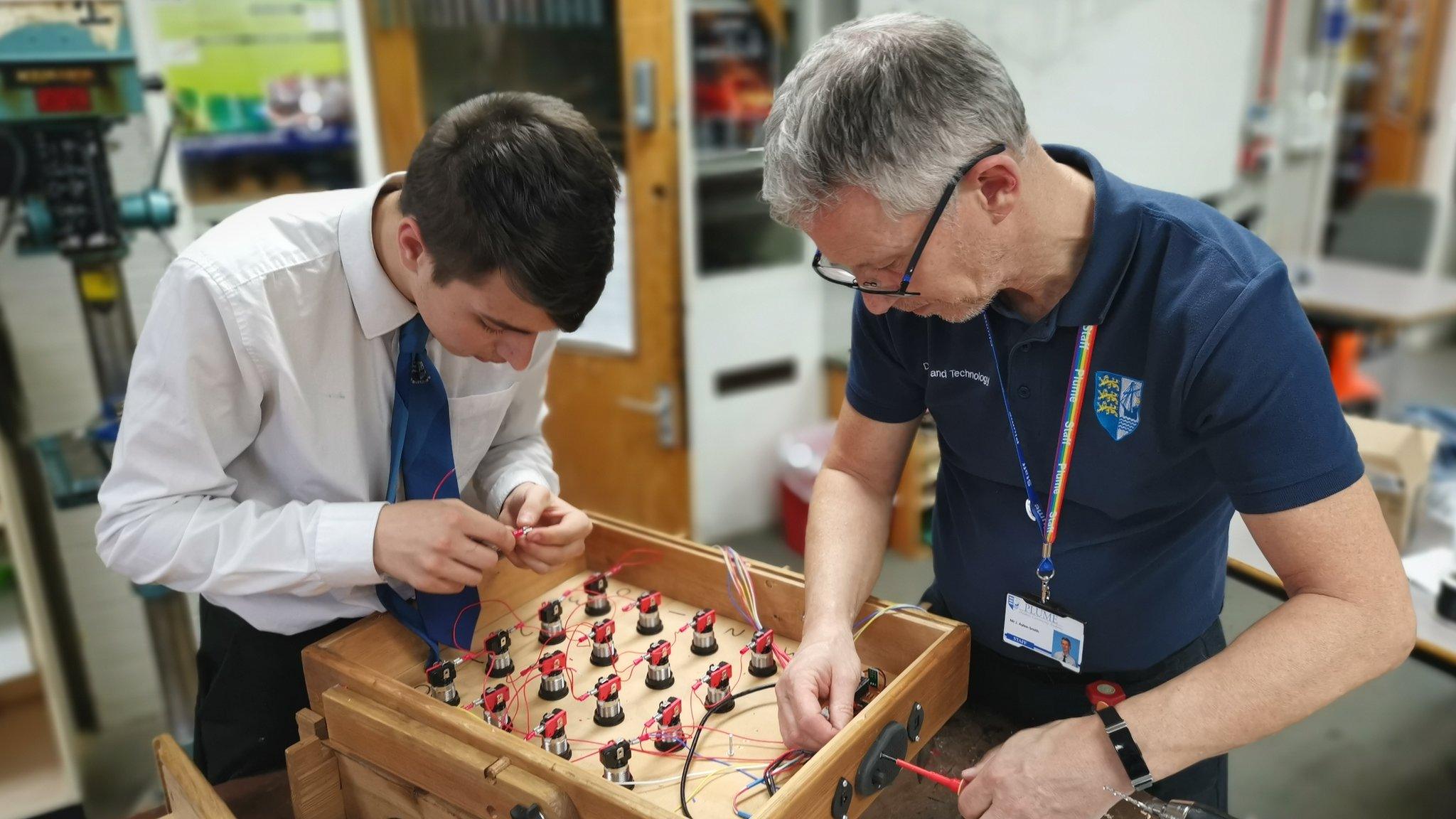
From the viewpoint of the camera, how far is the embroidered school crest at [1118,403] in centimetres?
108

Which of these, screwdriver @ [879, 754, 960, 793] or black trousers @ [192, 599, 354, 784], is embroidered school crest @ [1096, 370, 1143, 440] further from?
black trousers @ [192, 599, 354, 784]

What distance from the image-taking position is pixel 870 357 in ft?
4.28

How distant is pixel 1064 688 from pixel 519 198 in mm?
901

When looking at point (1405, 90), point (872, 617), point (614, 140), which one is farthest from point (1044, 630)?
point (1405, 90)

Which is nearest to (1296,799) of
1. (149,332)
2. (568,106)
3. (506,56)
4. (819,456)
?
(819,456)

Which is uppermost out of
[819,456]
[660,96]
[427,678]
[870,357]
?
[660,96]

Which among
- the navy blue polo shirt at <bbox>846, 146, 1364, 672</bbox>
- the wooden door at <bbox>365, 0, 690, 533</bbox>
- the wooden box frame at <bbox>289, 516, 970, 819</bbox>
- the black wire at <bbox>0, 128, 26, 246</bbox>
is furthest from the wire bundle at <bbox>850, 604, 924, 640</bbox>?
the wooden door at <bbox>365, 0, 690, 533</bbox>

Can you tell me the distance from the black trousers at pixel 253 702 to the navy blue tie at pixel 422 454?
129 mm

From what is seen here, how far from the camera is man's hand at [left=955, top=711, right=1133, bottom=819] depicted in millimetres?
980

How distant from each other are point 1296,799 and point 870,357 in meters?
1.89

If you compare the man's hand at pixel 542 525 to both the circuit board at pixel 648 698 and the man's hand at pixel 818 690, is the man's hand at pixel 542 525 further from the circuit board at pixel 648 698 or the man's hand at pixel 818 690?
the man's hand at pixel 818 690

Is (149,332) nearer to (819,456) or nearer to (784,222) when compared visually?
(784,222)

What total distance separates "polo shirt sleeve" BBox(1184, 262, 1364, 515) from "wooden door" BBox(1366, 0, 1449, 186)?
604cm

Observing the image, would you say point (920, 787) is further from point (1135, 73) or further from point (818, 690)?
point (1135, 73)
